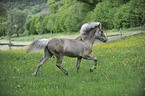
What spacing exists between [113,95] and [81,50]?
2.92m

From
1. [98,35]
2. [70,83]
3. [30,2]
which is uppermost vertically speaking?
[30,2]

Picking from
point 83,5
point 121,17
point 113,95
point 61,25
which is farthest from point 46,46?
point 61,25

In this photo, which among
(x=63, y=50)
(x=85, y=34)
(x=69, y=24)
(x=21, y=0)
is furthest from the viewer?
(x=69, y=24)

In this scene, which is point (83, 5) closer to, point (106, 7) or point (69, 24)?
point (69, 24)

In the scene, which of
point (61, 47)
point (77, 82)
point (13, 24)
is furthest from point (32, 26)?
point (77, 82)

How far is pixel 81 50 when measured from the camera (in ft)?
20.4

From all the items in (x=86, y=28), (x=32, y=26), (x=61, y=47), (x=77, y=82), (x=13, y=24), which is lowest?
(x=77, y=82)

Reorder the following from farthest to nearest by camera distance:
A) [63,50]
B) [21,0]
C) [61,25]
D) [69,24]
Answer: [61,25] → [69,24] → [63,50] → [21,0]

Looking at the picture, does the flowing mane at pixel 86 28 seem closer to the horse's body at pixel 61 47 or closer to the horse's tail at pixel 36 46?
the horse's body at pixel 61 47

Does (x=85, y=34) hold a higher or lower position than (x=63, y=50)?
higher

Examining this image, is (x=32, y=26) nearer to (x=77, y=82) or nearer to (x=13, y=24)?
(x=13, y=24)

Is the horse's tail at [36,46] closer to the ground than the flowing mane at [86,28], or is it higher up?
closer to the ground

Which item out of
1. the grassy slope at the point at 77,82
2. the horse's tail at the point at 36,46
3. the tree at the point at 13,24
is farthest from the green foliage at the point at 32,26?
the tree at the point at 13,24

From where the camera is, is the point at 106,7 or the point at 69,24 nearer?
the point at 106,7
